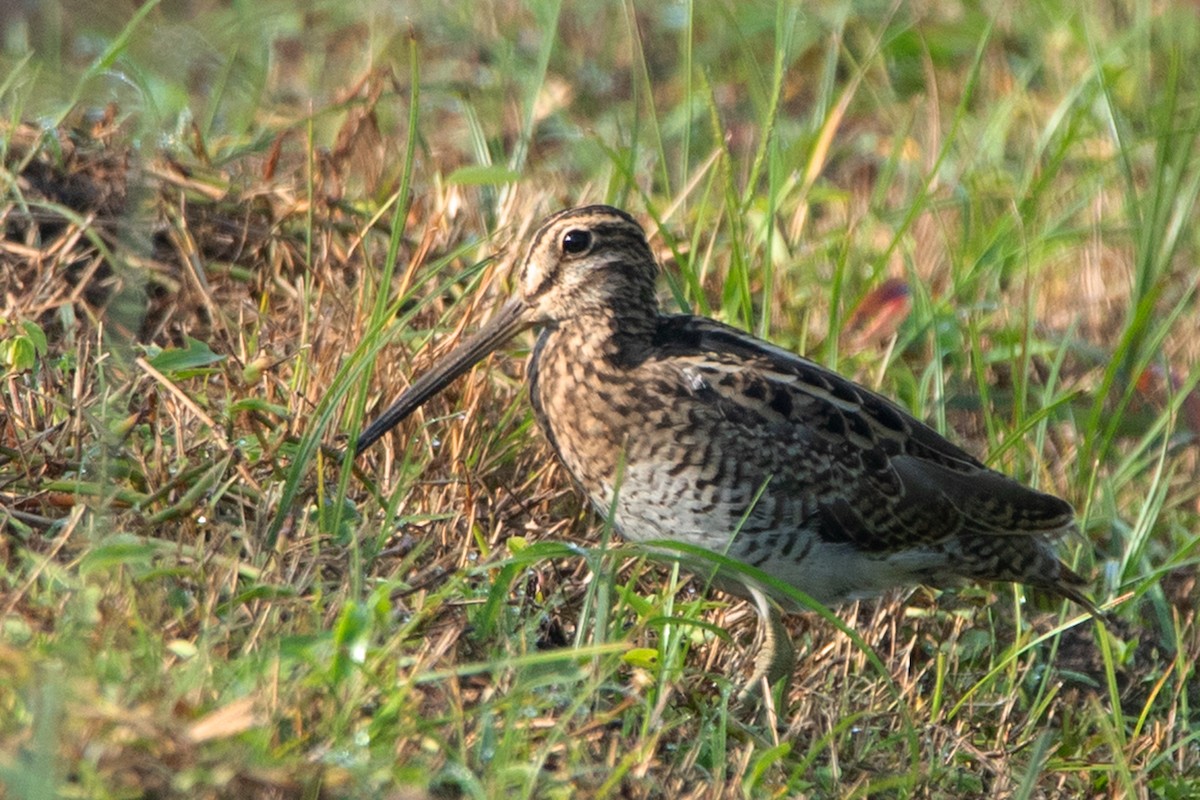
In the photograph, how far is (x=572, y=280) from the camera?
3533 millimetres

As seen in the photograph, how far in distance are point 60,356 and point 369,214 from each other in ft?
3.11

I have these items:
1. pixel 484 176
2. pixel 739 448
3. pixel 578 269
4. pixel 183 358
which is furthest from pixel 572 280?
pixel 183 358

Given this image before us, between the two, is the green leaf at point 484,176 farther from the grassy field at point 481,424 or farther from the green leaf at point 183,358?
the green leaf at point 183,358

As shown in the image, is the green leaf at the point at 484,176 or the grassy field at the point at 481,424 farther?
the green leaf at the point at 484,176

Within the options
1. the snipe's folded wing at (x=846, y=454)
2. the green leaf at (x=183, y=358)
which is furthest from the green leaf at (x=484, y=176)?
the green leaf at (x=183, y=358)

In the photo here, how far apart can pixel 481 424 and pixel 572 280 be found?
1.20 ft

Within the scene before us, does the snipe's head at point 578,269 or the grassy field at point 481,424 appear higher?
the snipe's head at point 578,269

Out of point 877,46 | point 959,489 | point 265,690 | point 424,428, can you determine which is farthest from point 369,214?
point 265,690

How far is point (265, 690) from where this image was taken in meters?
2.26

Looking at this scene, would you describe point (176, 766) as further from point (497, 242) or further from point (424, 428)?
point (497, 242)

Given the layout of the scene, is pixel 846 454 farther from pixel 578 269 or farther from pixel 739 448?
pixel 578 269

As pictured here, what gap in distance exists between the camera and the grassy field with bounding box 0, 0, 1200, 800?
2.37 m

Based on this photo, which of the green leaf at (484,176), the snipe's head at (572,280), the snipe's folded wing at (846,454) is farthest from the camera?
the green leaf at (484,176)

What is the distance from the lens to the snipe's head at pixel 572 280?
3.50 metres
